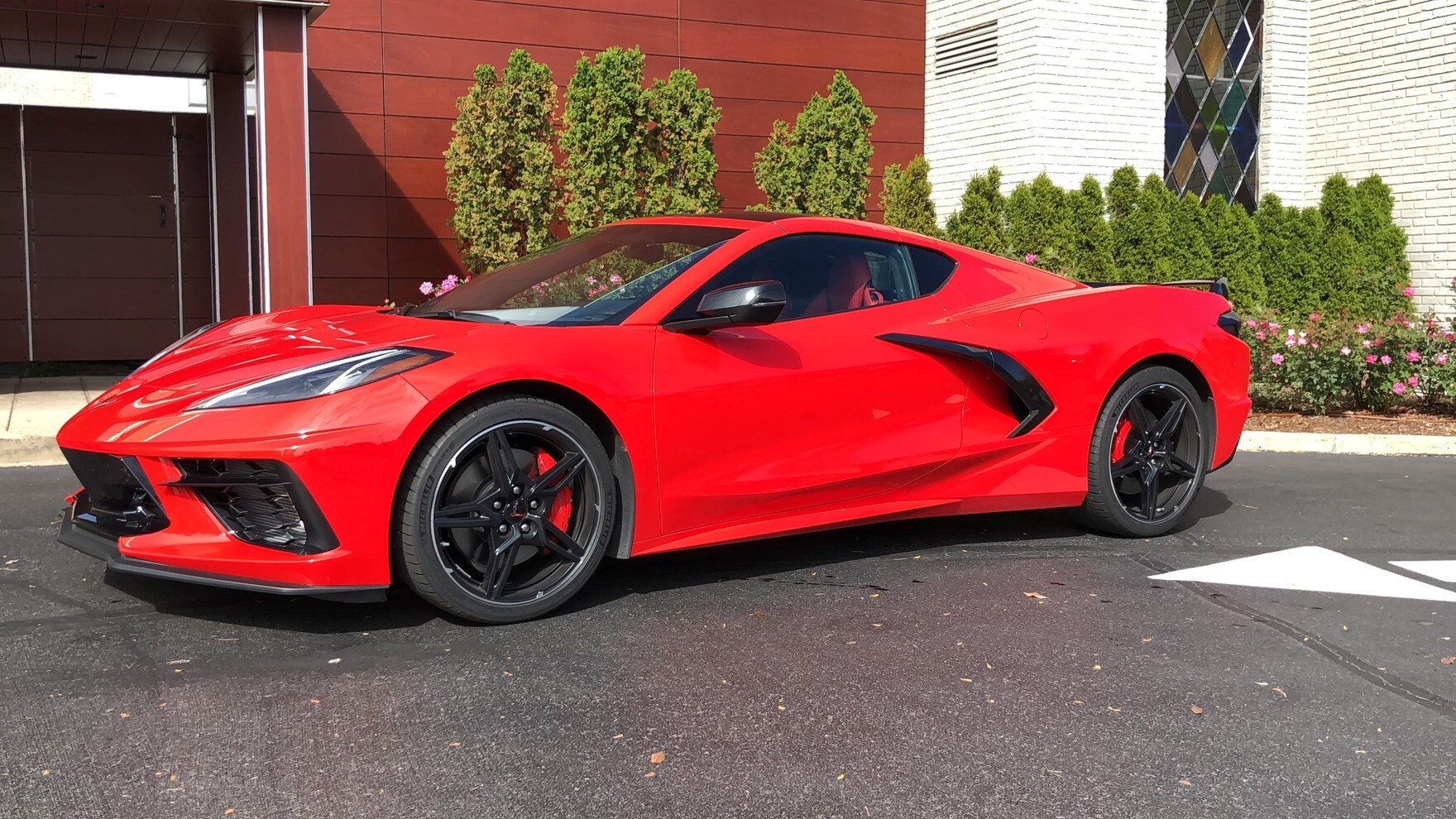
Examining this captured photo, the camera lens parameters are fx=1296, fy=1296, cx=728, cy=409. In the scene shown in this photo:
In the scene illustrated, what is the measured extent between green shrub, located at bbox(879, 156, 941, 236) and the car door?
7665 millimetres

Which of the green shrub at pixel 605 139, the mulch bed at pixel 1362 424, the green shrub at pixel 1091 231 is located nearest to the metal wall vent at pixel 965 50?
the green shrub at pixel 1091 231

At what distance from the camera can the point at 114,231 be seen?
1335 centimetres

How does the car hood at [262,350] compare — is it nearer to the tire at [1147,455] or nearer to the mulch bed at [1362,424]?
the tire at [1147,455]

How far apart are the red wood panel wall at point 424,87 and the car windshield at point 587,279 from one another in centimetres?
732

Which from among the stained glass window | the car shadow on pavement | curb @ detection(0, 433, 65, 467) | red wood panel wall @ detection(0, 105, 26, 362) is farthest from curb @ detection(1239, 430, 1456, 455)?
red wood panel wall @ detection(0, 105, 26, 362)

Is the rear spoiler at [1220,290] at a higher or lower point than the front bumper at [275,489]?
higher

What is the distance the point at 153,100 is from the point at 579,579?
35.4 ft

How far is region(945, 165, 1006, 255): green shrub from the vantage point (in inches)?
509

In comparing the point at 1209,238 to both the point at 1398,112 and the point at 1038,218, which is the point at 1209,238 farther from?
the point at 1398,112

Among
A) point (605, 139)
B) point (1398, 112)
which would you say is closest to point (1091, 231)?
point (1398, 112)

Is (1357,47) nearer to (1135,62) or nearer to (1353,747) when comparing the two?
(1135,62)

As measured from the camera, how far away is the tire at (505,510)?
386 centimetres

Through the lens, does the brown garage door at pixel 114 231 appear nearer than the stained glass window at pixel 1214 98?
Yes

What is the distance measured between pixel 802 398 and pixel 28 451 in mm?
5221
